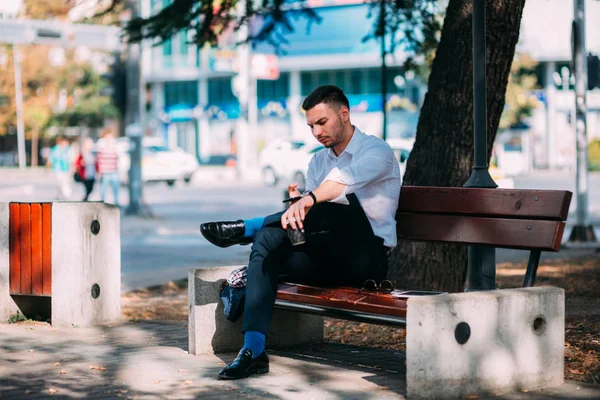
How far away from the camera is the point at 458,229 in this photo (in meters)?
5.68

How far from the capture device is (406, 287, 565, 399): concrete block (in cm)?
468

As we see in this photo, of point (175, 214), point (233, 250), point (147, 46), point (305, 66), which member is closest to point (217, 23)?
point (147, 46)

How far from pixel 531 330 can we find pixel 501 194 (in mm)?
743

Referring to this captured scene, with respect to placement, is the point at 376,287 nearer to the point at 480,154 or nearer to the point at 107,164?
the point at 480,154

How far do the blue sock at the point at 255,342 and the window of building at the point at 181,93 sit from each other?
210 feet

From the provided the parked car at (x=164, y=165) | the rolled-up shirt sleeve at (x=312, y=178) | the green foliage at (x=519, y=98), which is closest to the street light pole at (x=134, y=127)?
the parked car at (x=164, y=165)

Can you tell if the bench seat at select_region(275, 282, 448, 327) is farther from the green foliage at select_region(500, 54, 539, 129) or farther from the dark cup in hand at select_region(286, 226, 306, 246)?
the green foliage at select_region(500, 54, 539, 129)

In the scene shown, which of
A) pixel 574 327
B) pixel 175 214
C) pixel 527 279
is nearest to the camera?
pixel 527 279

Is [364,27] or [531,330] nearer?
[531,330]

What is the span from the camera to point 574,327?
6664mm

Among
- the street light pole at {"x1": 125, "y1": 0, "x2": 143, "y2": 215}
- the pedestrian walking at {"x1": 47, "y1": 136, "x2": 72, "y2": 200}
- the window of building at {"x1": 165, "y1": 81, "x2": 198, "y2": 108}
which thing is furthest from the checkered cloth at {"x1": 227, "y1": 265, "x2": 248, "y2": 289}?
the window of building at {"x1": 165, "y1": 81, "x2": 198, "y2": 108}

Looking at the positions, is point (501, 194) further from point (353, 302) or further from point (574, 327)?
point (574, 327)

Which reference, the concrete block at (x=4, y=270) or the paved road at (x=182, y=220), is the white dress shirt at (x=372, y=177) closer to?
the concrete block at (x=4, y=270)

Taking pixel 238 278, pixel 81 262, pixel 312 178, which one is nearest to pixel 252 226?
pixel 238 278
